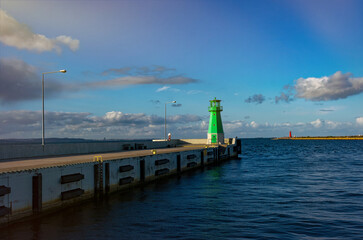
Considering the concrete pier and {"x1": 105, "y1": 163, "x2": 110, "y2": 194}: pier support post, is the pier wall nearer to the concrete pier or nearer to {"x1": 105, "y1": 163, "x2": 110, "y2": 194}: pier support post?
the concrete pier

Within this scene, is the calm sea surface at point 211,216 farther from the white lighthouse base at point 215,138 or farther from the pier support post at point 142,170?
the white lighthouse base at point 215,138

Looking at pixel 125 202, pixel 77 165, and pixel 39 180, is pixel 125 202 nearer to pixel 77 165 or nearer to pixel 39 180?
pixel 77 165

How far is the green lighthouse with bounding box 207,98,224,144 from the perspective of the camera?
5762 centimetres

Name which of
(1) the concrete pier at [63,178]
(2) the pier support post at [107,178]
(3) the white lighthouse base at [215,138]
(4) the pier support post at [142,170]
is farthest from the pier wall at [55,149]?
(3) the white lighthouse base at [215,138]

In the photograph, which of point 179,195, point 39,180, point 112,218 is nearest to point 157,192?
point 179,195

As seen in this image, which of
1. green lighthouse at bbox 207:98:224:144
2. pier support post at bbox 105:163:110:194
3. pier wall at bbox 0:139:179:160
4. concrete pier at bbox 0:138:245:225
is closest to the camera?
concrete pier at bbox 0:138:245:225

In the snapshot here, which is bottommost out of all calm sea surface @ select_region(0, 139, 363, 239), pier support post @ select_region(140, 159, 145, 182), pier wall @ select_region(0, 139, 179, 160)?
calm sea surface @ select_region(0, 139, 363, 239)

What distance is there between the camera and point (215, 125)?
57.6 metres

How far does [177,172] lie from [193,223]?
19.3m

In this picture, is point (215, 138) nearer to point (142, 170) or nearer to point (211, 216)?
point (142, 170)

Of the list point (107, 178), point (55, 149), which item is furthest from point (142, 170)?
point (55, 149)

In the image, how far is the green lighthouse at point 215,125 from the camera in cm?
5762

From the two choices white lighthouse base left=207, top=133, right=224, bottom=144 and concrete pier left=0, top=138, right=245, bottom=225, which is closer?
concrete pier left=0, top=138, right=245, bottom=225

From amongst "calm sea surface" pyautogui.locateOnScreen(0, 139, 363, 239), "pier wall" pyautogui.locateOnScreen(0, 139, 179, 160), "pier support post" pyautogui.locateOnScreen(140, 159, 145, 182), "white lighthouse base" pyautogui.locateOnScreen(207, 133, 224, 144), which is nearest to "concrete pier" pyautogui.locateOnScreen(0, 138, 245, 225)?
"pier support post" pyautogui.locateOnScreen(140, 159, 145, 182)
